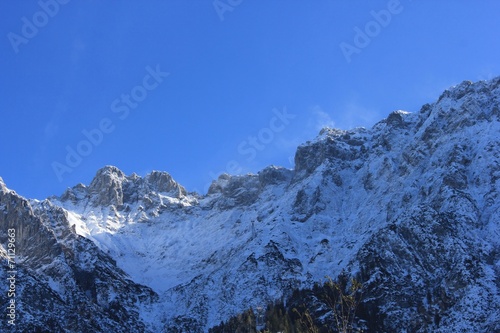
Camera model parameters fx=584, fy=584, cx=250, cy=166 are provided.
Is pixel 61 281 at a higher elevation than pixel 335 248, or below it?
higher

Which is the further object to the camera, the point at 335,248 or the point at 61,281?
the point at 61,281

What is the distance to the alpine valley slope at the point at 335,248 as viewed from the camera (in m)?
115

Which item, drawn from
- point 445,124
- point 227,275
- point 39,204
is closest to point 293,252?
point 227,275

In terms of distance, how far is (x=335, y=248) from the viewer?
147 meters

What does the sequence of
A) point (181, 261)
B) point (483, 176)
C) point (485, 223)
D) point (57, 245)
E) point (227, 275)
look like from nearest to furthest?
point (485, 223) < point (483, 176) < point (227, 275) < point (57, 245) < point (181, 261)

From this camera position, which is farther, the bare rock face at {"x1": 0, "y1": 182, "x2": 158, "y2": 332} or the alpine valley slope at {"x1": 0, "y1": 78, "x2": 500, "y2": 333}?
the bare rock face at {"x1": 0, "y1": 182, "x2": 158, "y2": 332}

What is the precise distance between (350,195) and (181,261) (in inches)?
2218

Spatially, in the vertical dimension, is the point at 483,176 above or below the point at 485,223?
above

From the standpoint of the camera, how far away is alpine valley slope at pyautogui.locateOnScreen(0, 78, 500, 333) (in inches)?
4528

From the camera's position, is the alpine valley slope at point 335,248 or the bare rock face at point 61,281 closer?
the alpine valley slope at point 335,248

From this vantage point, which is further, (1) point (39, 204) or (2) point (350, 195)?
(1) point (39, 204)

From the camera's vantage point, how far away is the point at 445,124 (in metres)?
163

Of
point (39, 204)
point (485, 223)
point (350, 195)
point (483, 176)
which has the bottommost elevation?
point (485, 223)

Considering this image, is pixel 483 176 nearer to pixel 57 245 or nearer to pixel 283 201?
pixel 283 201
